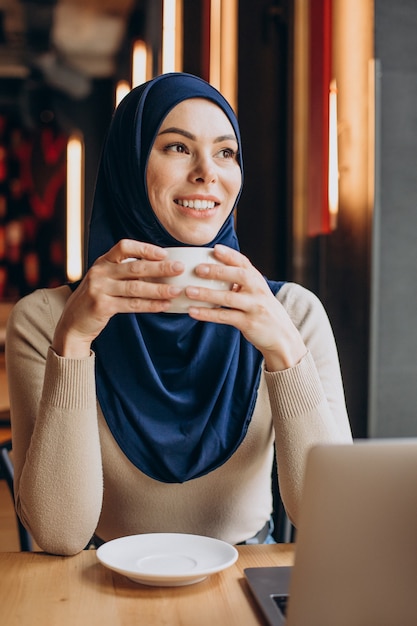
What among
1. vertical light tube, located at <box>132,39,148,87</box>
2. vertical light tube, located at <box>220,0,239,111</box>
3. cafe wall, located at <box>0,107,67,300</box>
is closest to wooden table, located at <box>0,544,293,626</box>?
vertical light tube, located at <box>220,0,239,111</box>

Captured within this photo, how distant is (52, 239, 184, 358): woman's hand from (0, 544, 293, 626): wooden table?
1.00 ft

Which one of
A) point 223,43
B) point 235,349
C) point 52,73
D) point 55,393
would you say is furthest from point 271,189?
point 52,73

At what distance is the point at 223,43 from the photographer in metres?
3.91

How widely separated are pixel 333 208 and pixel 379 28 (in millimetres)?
660

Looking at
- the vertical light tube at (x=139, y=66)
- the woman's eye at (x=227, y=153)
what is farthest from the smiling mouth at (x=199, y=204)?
the vertical light tube at (x=139, y=66)

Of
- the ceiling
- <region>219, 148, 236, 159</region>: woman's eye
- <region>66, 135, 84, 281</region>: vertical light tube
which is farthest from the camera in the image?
<region>66, 135, 84, 281</region>: vertical light tube

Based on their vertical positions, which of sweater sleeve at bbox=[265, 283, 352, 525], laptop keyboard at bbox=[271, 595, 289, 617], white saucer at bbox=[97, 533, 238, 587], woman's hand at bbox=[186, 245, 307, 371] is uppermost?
woman's hand at bbox=[186, 245, 307, 371]

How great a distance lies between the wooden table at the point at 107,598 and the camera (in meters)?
0.78

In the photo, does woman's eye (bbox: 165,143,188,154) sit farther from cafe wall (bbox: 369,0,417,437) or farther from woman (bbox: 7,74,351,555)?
cafe wall (bbox: 369,0,417,437)

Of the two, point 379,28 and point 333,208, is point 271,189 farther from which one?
point 379,28

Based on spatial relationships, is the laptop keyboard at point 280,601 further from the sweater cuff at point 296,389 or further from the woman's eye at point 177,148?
the woman's eye at point 177,148

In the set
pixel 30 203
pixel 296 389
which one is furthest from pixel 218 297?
pixel 30 203

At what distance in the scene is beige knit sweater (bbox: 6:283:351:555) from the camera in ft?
3.52

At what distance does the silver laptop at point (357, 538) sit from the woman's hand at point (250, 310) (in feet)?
1.15
